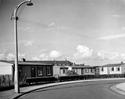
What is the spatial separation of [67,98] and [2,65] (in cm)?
3131

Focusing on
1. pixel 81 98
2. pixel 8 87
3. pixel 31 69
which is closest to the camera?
pixel 81 98

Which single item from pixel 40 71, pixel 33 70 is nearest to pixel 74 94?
pixel 33 70

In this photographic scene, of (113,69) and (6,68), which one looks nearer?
(6,68)

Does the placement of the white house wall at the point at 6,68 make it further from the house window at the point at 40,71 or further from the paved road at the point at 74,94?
the paved road at the point at 74,94

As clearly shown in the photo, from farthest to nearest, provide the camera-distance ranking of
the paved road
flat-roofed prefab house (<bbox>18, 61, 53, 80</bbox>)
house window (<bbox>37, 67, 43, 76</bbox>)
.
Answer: house window (<bbox>37, 67, 43, 76</bbox>)
flat-roofed prefab house (<bbox>18, 61, 53, 80</bbox>)
the paved road

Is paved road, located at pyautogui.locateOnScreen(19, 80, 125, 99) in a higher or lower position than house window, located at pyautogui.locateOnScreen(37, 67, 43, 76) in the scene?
lower

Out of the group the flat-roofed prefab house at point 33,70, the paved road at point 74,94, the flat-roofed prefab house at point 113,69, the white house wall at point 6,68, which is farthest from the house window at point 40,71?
the flat-roofed prefab house at point 113,69

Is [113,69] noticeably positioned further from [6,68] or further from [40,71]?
[6,68]

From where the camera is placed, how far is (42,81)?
38.7m

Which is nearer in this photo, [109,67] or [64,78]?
[64,78]

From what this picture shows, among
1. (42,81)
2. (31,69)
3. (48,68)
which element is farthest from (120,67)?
(42,81)

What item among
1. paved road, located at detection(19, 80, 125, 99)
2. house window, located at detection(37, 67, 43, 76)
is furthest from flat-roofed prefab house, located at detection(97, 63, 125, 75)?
paved road, located at detection(19, 80, 125, 99)

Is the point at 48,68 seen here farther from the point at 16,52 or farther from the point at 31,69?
the point at 16,52

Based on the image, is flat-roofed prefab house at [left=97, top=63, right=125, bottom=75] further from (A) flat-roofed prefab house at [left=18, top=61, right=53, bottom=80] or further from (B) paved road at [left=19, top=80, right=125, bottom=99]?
(B) paved road at [left=19, top=80, right=125, bottom=99]
